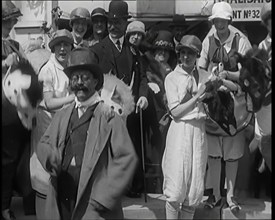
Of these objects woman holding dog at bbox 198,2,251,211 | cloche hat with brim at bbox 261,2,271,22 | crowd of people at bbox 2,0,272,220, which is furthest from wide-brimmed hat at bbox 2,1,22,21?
cloche hat with brim at bbox 261,2,271,22

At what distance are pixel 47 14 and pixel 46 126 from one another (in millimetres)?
757

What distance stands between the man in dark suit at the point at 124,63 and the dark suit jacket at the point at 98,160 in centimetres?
46

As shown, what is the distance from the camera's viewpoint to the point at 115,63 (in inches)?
214

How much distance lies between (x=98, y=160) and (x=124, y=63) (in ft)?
2.64

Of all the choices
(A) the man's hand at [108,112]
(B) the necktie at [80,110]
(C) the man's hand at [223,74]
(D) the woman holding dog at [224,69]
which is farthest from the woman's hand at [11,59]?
(C) the man's hand at [223,74]

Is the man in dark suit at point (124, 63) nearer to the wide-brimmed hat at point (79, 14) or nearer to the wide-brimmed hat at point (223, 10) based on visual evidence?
the wide-brimmed hat at point (79, 14)

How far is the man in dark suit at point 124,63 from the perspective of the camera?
17.8ft

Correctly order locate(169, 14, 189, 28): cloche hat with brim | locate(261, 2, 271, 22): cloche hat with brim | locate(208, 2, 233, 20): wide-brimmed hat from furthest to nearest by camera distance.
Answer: locate(169, 14, 189, 28): cloche hat with brim < locate(208, 2, 233, 20): wide-brimmed hat < locate(261, 2, 271, 22): cloche hat with brim

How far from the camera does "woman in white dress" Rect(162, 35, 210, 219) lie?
532 centimetres

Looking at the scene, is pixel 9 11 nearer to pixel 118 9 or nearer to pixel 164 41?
pixel 118 9

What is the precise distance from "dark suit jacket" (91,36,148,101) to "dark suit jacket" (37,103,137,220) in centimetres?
47

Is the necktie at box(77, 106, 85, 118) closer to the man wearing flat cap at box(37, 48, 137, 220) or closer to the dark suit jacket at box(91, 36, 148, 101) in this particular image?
the man wearing flat cap at box(37, 48, 137, 220)

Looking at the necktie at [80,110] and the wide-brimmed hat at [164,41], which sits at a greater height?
the wide-brimmed hat at [164,41]

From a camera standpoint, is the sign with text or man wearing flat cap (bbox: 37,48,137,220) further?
the sign with text
